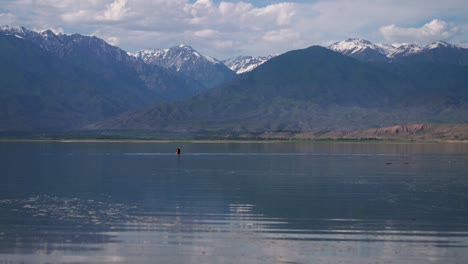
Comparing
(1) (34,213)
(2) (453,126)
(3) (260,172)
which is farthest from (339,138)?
(1) (34,213)

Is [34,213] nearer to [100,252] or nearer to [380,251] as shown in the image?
[100,252]

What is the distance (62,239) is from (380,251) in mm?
12510

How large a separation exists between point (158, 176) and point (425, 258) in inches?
1486

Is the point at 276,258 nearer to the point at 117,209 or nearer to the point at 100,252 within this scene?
the point at 100,252

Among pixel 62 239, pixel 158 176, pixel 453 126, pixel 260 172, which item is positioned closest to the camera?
pixel 62 239

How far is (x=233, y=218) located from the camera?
35062mm

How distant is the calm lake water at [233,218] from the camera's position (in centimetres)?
2617

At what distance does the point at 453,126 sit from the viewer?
19238cm

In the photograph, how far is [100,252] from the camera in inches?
1037

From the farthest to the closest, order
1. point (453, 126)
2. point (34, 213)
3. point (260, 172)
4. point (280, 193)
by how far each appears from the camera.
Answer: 1. point (453, 126)
2. point (260, 172)
3. point (280, 193)
4. point (34, 213)

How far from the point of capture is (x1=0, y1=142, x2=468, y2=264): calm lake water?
26.2 m

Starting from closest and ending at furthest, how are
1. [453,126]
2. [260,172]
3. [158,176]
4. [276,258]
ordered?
[276,258]
[158,176]
[260,172]
[453,126]

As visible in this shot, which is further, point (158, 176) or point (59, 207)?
point (158, 176)

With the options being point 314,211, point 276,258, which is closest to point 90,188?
point 314,211
